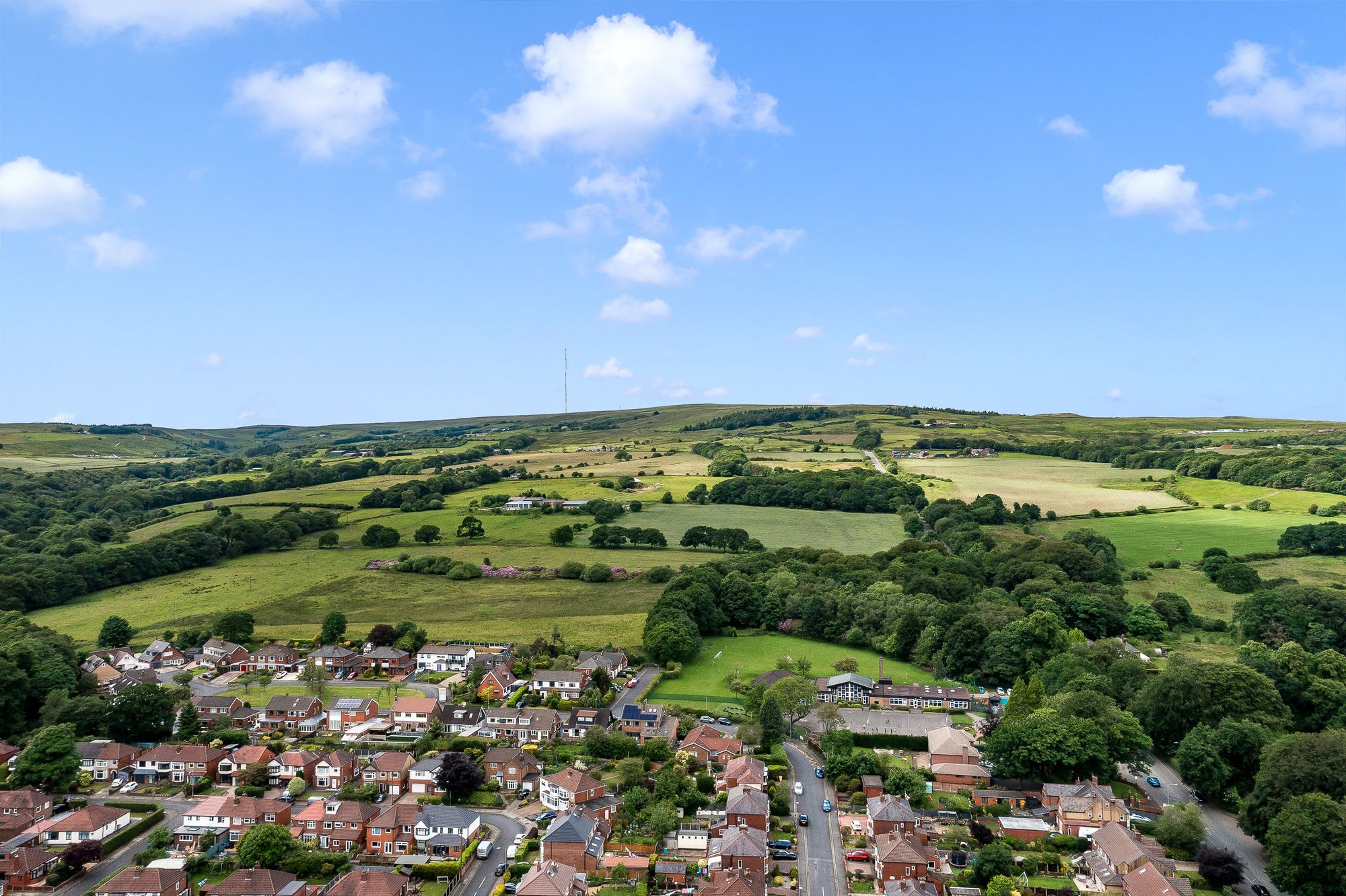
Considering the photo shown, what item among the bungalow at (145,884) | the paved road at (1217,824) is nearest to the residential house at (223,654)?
the bungalow at (145,884)

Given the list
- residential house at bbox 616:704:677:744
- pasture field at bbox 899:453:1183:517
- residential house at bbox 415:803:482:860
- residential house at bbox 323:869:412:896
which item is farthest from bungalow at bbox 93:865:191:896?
pasture field at bbox 899:453:1183:517

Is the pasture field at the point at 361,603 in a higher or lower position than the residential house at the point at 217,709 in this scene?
higher

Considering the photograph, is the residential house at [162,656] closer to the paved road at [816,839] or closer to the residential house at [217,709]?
the residential house at [217,709]

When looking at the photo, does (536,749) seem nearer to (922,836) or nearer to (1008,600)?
(922,836)

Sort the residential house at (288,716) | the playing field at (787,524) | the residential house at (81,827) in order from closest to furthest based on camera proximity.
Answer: the residential house at (81,827), the residential house at (288,716), the playing field at (787,524)

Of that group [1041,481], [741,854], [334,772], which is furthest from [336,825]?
[1041,481]

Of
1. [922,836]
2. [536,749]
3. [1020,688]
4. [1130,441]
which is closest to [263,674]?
[536,749]

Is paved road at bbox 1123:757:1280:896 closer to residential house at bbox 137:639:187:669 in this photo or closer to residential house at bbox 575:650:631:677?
residential house at bbox 575:650:631:677
